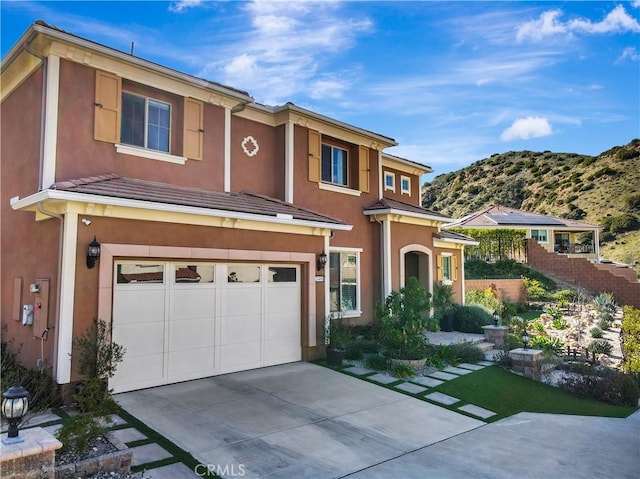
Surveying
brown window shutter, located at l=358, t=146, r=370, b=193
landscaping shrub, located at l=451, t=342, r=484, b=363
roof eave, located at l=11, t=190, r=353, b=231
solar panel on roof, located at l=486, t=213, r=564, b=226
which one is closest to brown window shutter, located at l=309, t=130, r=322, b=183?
brown window shutter, located at l=358, t=146, r=370, b=193

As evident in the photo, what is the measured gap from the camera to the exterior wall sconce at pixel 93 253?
6891mm

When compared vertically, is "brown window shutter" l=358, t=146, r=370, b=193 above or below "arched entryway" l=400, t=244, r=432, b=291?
above

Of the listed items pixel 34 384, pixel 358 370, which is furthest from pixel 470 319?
pixel 34 384

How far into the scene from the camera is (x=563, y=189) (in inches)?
2019

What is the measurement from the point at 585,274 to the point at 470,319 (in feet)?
42.5

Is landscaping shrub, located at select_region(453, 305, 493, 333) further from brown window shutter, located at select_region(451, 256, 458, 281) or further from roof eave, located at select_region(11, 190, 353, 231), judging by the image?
roof eave, located at select_region(11, 190, 353, 231)

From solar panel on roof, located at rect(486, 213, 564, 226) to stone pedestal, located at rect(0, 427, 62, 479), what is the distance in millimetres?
29068

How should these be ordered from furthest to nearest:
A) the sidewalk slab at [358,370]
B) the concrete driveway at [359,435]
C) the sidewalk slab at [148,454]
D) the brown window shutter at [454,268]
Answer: the brown window shutter at [454,268] → the sidewalk slab at [358,370] → the concrete driveway at [359,435] → the sidewalk slab at [148,454]

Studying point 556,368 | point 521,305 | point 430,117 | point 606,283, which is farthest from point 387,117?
point 606,283

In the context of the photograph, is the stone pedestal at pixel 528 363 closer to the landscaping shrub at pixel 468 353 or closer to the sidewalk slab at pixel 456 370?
the landscaping shrub at pixel 468 353

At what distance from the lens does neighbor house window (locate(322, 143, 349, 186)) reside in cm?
1309

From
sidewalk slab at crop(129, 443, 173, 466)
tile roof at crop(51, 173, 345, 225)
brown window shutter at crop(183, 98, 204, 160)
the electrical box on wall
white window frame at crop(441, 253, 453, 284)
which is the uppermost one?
brown window shutter at crop(183, 98, 204, 160)

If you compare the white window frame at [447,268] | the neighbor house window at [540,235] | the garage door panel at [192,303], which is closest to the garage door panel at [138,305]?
the garage door panel at [192,303]

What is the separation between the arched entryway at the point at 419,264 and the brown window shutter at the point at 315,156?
4218 millimetres
